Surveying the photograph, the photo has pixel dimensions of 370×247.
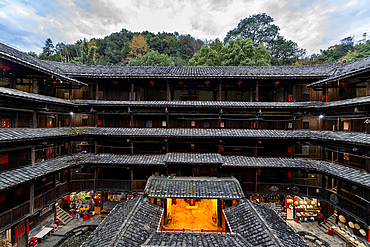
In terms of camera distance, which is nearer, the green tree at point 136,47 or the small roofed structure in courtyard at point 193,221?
the small roofed structure in courtyard at point 193,221

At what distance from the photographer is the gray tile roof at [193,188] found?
14.9 m

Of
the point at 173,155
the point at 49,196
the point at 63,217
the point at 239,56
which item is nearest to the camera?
the point at 49,196

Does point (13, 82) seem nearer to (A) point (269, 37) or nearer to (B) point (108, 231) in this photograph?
(B) point (108, 231)

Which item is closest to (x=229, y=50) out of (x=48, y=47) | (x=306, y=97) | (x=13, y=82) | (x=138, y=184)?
(x=306, y=97)

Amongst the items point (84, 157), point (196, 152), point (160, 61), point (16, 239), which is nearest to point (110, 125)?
point (84, 157)

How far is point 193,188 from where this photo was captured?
51.6 ft

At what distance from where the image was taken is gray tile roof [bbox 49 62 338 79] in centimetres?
1856

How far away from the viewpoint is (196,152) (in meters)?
20.0

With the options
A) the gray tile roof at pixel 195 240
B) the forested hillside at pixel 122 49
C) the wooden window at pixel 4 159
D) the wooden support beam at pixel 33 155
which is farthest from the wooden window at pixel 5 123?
the forested hillside at pixel 122 49

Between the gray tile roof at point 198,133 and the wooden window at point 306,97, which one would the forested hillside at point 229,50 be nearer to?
the wooden window at point 306,97

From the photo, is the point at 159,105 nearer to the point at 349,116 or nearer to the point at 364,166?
the point at 349,116

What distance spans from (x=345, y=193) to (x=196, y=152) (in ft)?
47.6

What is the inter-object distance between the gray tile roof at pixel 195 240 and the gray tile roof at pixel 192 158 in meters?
7.32

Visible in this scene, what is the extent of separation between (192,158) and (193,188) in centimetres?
338
